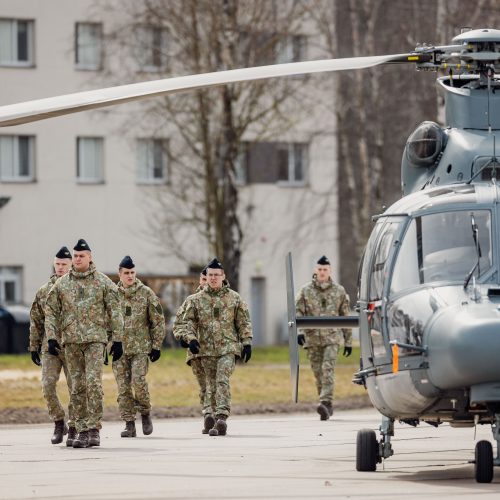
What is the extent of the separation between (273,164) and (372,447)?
38.6m

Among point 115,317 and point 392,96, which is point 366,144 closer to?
point 392,96

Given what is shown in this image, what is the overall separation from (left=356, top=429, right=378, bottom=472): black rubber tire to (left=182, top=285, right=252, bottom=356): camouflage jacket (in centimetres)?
516

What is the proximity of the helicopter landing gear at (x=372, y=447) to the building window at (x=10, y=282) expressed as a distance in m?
35.7

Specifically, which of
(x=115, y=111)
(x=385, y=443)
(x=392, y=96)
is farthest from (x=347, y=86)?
(x=385, y=443)

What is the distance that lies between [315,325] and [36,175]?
33599 millimetres

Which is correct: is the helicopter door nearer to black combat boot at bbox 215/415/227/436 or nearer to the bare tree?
black combat boot at bbox 215/415/227/436

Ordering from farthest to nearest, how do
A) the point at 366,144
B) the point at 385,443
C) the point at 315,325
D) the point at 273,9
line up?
the point at 366,144 < the point at 273,9 < the point at 315,325 < the point at 385,443

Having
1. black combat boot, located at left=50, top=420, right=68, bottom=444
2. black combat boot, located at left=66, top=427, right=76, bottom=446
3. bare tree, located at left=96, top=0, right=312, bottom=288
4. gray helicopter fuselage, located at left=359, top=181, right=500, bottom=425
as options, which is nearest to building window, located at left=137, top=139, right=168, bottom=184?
bare tree, located at left=96, top=0, right=312, bottom=288

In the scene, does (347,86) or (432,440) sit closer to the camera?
(432,440)

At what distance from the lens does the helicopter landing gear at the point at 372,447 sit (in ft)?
45.4

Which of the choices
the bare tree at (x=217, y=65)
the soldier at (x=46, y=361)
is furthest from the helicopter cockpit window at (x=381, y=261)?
the bare tree at (x=217, y=65)

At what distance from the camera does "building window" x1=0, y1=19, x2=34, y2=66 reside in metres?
48.9

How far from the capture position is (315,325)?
642 inches

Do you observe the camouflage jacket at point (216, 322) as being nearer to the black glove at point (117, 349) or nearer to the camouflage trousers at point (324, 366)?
the black glove at point (117, 349)
